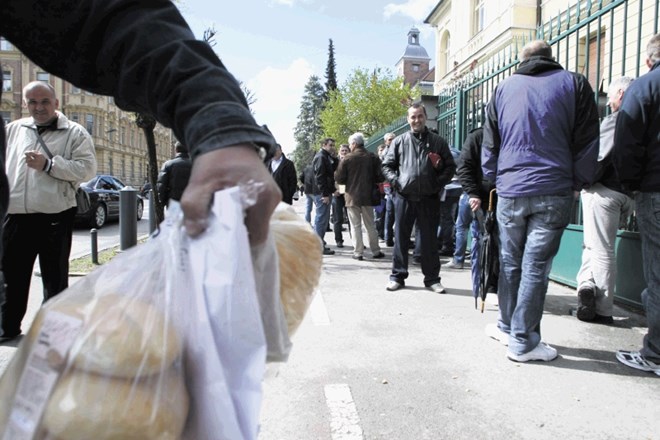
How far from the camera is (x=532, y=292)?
3764mm

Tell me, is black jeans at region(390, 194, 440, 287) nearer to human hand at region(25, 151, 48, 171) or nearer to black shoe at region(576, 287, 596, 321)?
black shoe at region(576, 287, 596, 321)

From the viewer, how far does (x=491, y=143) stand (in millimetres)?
4090

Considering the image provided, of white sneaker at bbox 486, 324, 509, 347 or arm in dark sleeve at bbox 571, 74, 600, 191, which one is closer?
arm in dark sleeve at bbox 571, 74, 600, 191

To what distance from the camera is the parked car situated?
1405 cm

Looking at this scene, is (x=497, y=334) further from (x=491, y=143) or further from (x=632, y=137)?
(x=632, y=137)

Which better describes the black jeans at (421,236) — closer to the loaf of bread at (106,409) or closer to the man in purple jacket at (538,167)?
Result: the man in purple jacket at (538,167)

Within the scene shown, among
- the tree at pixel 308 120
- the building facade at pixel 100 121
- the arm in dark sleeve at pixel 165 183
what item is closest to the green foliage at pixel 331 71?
the tree at pixel 308 120

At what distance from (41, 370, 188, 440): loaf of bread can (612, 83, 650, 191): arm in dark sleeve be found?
3.78 meters

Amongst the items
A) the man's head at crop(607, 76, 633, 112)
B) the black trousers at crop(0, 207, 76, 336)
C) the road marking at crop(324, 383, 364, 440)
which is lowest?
the road marking at crop(324, 383, 364, 440)

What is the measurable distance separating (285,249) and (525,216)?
3.11 metres

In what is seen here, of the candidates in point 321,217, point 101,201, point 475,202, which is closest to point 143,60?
point 475,202

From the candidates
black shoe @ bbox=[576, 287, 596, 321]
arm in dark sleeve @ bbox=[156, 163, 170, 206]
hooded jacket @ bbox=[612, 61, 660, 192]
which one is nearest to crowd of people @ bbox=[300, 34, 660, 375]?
hooded jacket @ bbox=[612, 61, 660, 192]

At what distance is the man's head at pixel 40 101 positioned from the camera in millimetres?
4168

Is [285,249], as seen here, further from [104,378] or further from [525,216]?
[525,216]
